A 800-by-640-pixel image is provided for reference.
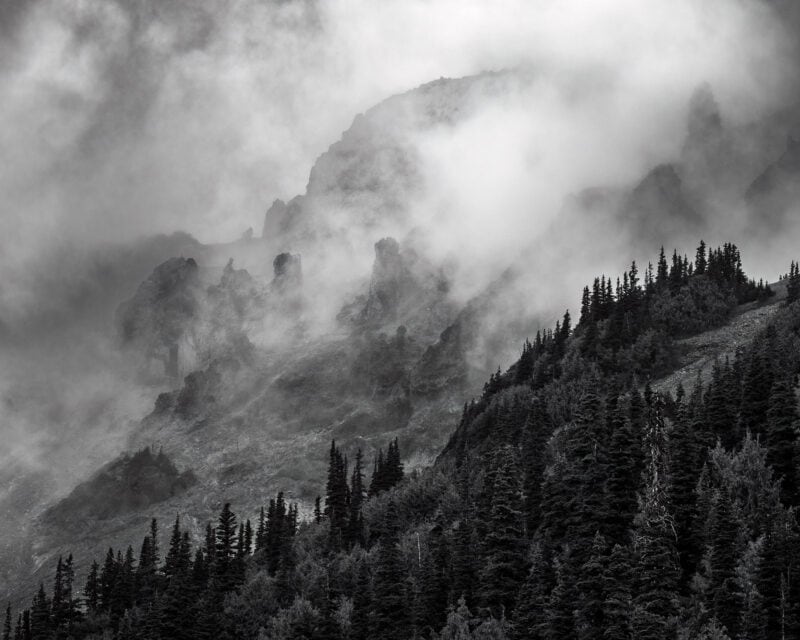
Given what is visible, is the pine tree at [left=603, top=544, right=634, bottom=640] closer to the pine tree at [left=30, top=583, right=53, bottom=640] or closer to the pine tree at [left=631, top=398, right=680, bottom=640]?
the pine tree at [left=631, top=398, right=680, bottom=640]

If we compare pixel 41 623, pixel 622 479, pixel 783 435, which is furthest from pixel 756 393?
pixel 41 623

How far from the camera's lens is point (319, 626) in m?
115

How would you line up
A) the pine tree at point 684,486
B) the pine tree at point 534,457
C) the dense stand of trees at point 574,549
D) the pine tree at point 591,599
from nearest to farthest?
1. the dense stand of trees at point 574,549
2. the pine tree at point 591,599
3. the pine tree at point 684,486
4. the pine tree at point 534,457

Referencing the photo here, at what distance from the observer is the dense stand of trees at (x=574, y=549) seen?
85750 millimetres

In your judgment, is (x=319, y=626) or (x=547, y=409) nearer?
(x=319, y=626)

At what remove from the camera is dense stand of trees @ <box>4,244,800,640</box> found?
281 ft

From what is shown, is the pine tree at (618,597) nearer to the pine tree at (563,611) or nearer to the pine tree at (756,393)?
the pine tree at (563,611)

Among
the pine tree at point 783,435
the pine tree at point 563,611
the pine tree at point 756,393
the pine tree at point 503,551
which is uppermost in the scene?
the pine tree at point 756,393

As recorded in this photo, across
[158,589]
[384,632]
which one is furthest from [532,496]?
[158,589]

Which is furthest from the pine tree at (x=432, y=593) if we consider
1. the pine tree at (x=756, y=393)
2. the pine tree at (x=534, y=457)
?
the pine tree at (x=756, y=393)

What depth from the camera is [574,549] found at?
99.5 metres

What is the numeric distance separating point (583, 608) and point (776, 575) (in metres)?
17.6

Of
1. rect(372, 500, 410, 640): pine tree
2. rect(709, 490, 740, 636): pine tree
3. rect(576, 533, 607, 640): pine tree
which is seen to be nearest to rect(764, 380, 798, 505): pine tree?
rect(709, 490, 740, 636): pine tree

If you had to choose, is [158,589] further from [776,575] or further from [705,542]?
[776,575]
